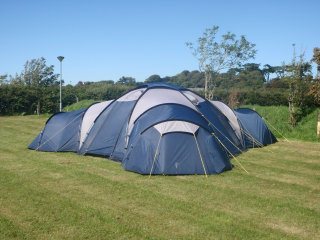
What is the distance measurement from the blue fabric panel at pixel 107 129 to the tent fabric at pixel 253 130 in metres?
4.96

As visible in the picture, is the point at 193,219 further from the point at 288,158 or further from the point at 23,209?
the point at 288,158

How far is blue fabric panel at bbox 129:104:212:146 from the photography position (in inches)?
408

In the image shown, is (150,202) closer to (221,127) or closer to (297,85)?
(221,127)

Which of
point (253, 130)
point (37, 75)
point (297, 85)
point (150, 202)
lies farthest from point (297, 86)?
point (37, 75)

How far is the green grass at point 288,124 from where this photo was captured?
17812 mm

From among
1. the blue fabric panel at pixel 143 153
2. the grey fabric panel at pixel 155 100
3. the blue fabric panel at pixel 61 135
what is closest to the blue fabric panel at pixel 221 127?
the grey fabric panel at pixel 155 100

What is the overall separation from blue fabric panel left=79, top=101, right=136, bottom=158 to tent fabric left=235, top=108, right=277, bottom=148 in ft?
16.3

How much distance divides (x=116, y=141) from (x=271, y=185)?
482cm

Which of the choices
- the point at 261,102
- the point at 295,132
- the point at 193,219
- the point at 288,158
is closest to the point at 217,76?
the point at 261,102

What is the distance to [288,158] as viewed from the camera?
12.5m

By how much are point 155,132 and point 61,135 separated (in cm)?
418

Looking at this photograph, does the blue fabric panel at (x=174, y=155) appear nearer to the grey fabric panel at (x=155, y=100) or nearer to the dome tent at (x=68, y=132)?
the grey fabric panel at (x=155, y=100)

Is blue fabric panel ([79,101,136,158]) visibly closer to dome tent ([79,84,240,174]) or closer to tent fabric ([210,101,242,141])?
dome tent ([79,84,240,174])

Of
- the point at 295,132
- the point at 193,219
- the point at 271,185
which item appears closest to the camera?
the point at 193,219
